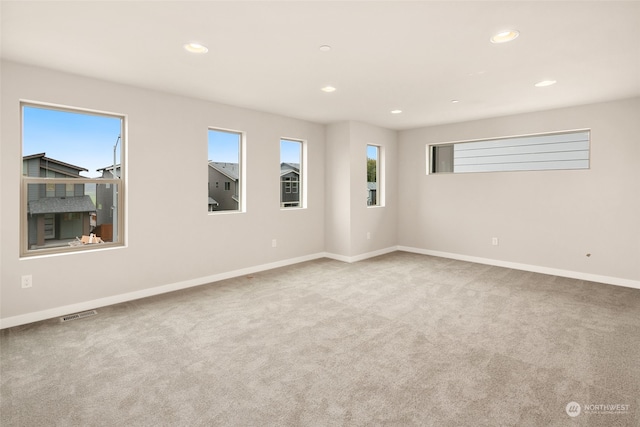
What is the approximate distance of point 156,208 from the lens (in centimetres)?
407

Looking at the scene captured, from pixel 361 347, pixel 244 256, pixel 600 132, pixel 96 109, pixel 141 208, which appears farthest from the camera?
pixel 244 256

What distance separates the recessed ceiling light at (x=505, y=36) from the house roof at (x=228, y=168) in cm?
356

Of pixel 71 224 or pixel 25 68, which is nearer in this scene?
pixel 25 68

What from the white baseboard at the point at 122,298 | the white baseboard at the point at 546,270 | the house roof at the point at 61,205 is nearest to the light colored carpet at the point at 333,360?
the white baseboard at the point at 122,298

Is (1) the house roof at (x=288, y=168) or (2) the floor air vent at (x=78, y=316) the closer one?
(2) the floor air vent at (x=78, y=316)

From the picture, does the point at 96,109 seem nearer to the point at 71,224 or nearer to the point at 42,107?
the point at 42,107

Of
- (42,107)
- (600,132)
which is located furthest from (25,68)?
(600,132)

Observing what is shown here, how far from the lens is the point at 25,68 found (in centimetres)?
317

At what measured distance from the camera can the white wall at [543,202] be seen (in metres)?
4.46

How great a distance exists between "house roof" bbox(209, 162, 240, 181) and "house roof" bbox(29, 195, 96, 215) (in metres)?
1.53

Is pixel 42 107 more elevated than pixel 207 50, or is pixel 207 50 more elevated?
pixel 207 50

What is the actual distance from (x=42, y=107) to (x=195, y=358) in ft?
9.58

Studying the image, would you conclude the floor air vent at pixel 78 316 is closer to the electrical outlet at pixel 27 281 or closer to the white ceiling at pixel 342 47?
the electrical outlet at pixel 27 281

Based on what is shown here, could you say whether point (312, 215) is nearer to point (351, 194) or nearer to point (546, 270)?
point (351, 194)
